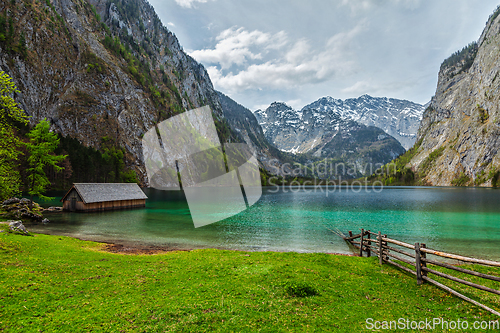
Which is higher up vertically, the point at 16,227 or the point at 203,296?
the point at 16,227

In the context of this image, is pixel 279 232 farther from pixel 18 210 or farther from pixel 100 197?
pixel 100 197

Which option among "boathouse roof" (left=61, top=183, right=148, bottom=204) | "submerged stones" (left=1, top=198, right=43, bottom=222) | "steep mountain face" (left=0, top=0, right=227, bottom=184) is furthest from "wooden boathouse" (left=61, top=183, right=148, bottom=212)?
"steep mountain face" (left=0, top=0, right=227, bottom=184)

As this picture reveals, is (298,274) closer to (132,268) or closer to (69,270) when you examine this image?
(132,268)

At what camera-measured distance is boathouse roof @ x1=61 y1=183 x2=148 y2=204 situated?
50031 millimetres

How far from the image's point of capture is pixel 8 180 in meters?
35.0

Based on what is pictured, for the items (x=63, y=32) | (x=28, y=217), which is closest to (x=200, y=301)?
(x=28, y=217)

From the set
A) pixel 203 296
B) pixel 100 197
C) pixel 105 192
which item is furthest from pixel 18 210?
pixel 203 296

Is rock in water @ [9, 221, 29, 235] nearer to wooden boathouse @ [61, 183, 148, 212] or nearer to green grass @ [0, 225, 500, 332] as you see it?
green grass @ [0, 225, 500, 332]

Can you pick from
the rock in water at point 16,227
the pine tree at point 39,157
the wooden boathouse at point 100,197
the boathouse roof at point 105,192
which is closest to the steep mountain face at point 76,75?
the boathouse roof at point 105,192

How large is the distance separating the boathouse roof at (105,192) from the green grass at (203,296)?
38806 mm

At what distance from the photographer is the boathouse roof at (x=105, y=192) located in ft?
164

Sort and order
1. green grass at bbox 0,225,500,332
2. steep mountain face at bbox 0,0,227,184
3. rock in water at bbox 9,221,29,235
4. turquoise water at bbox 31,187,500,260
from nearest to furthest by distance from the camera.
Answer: green grass at bbox 0,225,500,332 < rock in water at bbox 9,221,29,235 < turquoise water at bbox 31,187,500,260 < steep mountain face at bbox 0,0,227,184

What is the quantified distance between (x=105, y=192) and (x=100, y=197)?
2.05 m

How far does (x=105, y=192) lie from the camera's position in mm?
54531
